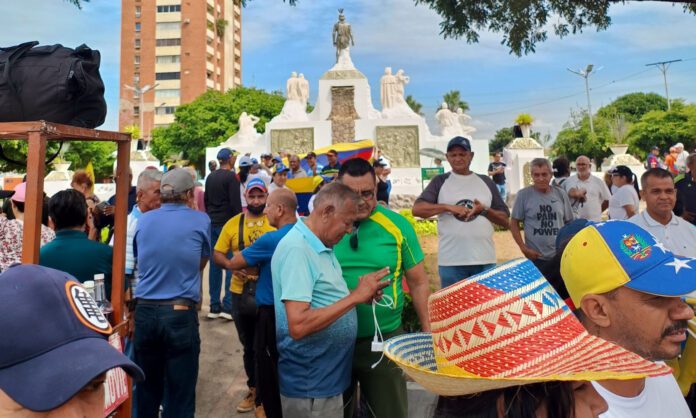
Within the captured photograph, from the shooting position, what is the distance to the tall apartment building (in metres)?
75.1

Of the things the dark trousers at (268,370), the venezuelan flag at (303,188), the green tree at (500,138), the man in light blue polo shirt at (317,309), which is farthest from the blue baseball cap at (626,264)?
the green tree at (500,138)

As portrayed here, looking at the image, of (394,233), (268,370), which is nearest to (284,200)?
(394,233)

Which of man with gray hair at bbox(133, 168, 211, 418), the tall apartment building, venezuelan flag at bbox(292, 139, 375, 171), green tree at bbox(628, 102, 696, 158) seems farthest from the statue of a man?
the tall apartment building

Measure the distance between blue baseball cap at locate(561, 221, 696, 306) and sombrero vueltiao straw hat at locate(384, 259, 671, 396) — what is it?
26 cm

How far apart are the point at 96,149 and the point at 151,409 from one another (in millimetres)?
44993

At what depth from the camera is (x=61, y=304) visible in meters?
1.04

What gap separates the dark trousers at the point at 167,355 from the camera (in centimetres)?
338

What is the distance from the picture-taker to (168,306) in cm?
343

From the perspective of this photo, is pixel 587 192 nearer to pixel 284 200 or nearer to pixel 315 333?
pixel 284 200

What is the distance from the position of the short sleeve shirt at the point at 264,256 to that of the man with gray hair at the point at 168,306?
1.37 ft

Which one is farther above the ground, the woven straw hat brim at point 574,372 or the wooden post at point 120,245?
the wooden post at point 120,245

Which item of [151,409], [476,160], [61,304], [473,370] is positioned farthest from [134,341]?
[476,160]

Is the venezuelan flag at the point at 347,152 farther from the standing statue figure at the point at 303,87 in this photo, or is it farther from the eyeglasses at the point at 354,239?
the standing statue figure at the point at 303,87

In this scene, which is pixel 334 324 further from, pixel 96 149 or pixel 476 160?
pixel 96 149
